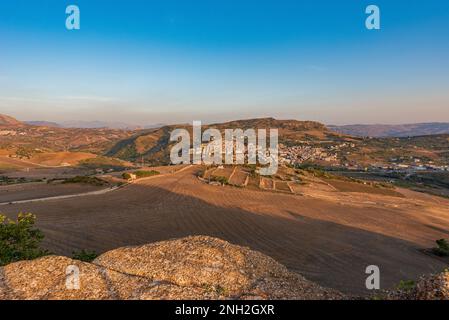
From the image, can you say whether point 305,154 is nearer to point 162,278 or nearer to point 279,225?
point 279,225

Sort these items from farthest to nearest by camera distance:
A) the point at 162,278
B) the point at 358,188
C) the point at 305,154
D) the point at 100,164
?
the point at 305,154
the point at 100,164
the point at 358,188
the point at 162,278

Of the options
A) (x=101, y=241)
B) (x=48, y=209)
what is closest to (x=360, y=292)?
(x=101, y=241)

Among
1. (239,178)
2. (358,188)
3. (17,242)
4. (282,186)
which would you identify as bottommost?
(358,188)

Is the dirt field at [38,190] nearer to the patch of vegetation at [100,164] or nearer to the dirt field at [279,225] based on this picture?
the dirt field at [279,225]

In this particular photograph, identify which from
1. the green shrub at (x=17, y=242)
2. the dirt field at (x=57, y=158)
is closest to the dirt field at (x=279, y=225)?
the green shrub at (x=17, y=242)

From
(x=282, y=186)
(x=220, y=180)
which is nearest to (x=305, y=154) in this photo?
(x=282, y=186)

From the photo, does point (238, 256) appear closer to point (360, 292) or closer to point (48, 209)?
point (360, 292)
